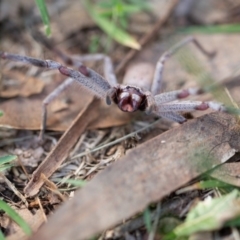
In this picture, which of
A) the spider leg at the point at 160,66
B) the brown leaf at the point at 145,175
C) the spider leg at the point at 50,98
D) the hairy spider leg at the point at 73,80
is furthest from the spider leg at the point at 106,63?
the brown leaf at the point at 145,175

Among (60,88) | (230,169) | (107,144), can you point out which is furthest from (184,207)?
(60,88)

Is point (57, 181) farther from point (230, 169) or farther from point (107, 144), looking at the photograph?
point (230, 169)

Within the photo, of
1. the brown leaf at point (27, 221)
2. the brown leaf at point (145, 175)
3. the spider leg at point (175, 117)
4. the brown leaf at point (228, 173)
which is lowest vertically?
the brown leaf at point (27, 221)

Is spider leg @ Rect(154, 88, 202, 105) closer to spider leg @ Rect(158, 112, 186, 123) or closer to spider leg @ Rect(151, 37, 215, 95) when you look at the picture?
spider leg @ Rect(158, 112, 186, 123)

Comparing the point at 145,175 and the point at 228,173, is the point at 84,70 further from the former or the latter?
the point at 228,173

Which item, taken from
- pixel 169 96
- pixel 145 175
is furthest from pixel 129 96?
pixel 145 175

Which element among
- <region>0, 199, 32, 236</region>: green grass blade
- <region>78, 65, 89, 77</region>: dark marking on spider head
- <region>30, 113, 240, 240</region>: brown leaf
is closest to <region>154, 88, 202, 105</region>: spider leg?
<region>30, 113, 240, 240</region>: brown leaf

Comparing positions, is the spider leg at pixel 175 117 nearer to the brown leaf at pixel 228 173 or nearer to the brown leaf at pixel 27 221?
the brown leaf at pixel 228 173
